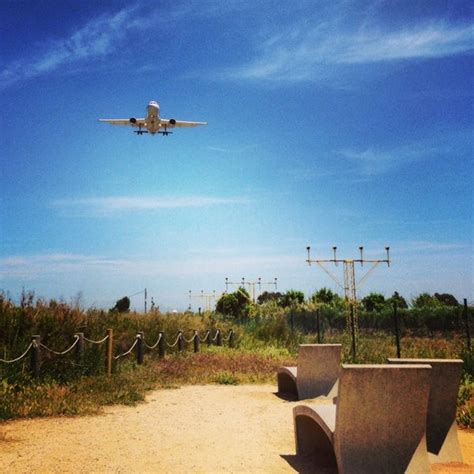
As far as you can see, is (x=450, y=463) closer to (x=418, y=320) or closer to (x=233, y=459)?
(x=233, y=459)

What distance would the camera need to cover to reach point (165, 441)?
219 inches

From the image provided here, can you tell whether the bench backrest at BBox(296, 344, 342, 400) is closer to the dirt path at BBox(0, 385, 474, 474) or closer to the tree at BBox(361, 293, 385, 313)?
the dirt path at BBox(0, 385, 474, 474)

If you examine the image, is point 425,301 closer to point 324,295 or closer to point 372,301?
point 372,301

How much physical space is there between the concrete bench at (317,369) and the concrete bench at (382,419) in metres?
4.28

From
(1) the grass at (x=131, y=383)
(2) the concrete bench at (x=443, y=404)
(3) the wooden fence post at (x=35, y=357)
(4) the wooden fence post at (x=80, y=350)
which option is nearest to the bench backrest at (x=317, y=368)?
(1) the grass at (x=131, y=383)

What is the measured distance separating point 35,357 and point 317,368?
5.23 metres

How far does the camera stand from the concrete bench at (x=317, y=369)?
8.23 m

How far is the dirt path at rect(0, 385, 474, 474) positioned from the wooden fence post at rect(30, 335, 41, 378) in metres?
2.05

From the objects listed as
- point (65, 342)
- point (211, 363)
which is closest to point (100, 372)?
point (65, 342)

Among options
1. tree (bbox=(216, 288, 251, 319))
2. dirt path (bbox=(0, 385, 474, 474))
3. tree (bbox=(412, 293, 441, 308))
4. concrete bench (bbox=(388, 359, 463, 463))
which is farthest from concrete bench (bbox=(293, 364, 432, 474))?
tree (bbox=(216, 288, 251, 319))

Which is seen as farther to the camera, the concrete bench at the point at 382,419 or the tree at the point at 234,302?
the tree at the point at 234,302

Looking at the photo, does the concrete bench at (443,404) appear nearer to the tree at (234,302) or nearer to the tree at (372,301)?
the tree at (372,301)

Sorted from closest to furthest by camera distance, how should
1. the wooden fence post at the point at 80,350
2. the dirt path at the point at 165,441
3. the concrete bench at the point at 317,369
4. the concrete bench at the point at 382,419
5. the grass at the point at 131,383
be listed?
the concrete bench at the point at 382,419
the dirt path at the point at 165,441
the grass at the point at 131,383
the concrete bench at the point at 317,369
the wooden fence post at the point at 80,350

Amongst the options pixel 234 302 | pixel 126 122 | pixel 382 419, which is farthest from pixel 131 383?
pixel 234 302
